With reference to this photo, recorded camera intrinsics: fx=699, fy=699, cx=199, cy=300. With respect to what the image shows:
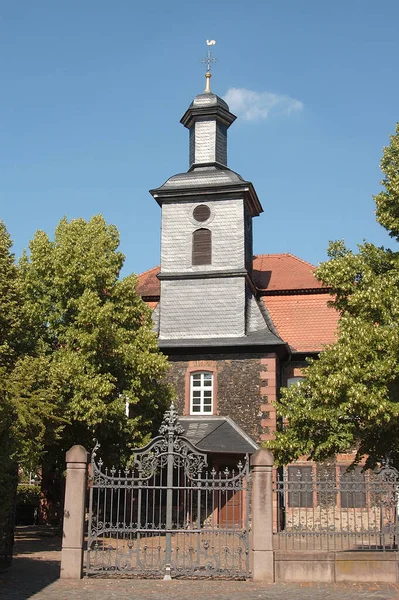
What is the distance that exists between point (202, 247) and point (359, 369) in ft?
42.2

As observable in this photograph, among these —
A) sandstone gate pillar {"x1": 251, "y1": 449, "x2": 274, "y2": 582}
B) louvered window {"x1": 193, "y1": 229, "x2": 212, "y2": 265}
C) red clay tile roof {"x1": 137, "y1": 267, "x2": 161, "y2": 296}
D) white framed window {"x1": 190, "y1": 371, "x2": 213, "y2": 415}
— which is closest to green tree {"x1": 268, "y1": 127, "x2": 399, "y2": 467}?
sandstone gate pillar {"x1": 251, "y1": 449, "x2": 274, "y2": 582}

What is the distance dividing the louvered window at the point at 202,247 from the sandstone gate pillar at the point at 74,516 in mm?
13978

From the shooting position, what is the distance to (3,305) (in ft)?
55.2

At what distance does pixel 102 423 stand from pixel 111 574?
7024 mm

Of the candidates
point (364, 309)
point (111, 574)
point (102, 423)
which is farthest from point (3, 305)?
point (364, 309)

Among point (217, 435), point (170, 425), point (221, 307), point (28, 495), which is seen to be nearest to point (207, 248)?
point (221, 307)

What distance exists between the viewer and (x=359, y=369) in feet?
46.1

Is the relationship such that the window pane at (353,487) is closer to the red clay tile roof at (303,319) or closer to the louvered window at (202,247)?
the red clay tile roof at (303,319)

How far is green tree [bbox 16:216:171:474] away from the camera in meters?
18.7

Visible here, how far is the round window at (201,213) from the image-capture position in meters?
26.3

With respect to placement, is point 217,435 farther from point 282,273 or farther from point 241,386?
point 282,273

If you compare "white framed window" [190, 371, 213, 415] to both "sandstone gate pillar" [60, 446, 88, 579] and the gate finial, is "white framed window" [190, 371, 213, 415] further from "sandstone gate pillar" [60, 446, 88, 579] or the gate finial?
"sandstone gate pillar" [60, 446, 88, 579]

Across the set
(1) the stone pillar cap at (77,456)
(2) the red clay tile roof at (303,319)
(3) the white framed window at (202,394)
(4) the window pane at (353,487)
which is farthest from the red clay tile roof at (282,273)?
(1) the stone pillar cap at (77,456)

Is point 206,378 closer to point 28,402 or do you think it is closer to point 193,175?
point 193,175
